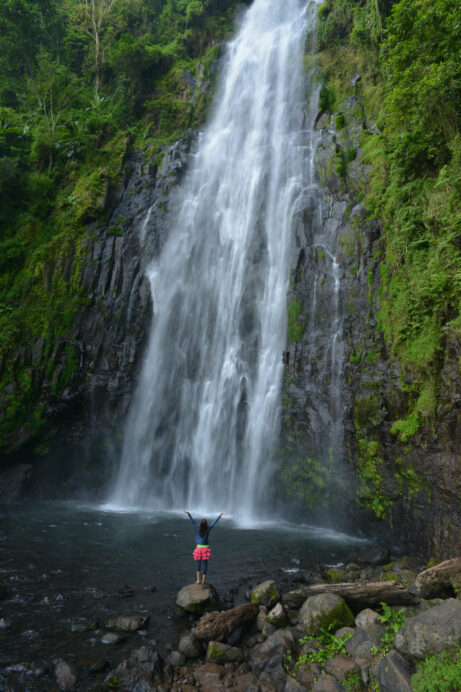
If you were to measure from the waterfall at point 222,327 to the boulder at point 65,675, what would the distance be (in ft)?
34.4

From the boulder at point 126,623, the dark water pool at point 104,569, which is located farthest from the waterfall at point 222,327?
the boulder at point 126,623

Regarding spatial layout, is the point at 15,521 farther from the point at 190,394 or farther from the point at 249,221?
the point at 249,221

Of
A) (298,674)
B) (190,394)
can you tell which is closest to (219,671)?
(298,674)

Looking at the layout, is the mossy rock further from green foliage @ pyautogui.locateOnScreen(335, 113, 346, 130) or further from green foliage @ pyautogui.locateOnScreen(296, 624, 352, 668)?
green foliage @ pyautogui.locateOnScreen(335, 113, 346, 130)

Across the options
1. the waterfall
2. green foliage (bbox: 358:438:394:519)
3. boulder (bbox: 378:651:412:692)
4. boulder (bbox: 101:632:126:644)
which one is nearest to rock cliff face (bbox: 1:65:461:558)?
green foliage (bbox: 358:438:394:519)

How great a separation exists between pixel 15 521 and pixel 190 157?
20.5 meters

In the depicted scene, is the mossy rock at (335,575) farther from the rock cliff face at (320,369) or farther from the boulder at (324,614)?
the rock cliff face at (320,369)

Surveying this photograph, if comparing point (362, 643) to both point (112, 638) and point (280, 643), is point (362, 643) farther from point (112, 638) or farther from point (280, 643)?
point (112, 638)

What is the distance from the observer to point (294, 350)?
1518cm

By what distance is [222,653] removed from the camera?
552 centimetres

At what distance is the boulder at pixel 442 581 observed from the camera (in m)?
6.11

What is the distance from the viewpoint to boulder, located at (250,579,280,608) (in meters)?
6.97

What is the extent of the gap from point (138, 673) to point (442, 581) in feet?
15.9

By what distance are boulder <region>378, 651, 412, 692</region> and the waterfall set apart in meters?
10.7
